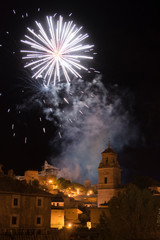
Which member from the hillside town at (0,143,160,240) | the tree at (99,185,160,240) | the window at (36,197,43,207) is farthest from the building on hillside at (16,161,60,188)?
the tree at (99,185,160,240)

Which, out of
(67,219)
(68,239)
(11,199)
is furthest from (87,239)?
(67,219)

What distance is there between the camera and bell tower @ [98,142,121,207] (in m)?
73.0

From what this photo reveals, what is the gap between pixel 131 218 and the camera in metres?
30.8

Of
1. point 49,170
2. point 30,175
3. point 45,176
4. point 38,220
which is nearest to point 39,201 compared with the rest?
point 38,220

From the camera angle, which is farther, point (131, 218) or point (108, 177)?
point (108, 177)

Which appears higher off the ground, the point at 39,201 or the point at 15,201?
the point at 39,201

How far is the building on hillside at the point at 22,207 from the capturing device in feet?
125

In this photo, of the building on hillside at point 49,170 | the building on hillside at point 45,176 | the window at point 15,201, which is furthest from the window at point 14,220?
the building on hillside at point 49,170

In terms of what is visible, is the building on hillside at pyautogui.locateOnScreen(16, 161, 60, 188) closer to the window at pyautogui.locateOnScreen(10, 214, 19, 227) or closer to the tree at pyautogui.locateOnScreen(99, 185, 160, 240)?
the window at pyautogui.locateOnScreen(10, 214, 19, 227)

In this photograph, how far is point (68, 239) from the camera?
3272 cm

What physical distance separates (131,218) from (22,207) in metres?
14.6

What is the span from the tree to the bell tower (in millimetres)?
40138

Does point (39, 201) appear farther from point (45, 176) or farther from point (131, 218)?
point (45, 176)

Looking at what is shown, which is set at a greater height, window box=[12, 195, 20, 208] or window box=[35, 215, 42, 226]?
window box=[12, 195, 20, 208]
